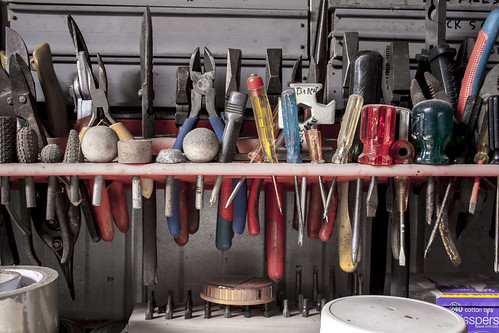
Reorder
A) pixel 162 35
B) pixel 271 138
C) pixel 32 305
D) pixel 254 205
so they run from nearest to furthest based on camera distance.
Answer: pixel 32 305 < pixel 271 138 < pixel 254 205 < pixel 162 35

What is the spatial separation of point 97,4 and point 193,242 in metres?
0.73

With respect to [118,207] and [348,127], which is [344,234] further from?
[118,207]

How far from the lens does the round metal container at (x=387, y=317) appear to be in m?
0.72

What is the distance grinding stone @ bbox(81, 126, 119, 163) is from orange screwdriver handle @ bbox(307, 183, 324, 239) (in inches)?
18.5

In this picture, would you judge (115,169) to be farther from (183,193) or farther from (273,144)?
(273,144)

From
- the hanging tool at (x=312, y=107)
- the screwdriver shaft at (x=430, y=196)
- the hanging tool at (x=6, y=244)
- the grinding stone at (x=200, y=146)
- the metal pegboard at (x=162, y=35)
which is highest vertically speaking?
the metal pegboard at (x=162, y=35)

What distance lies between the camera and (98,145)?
806 mm

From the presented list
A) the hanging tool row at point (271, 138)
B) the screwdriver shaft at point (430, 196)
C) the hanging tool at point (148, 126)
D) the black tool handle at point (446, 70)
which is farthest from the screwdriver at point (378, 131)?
the hanging tool at point (148, 126)

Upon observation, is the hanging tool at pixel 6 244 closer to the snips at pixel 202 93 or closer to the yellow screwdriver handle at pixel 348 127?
the snips at pixel 202 93

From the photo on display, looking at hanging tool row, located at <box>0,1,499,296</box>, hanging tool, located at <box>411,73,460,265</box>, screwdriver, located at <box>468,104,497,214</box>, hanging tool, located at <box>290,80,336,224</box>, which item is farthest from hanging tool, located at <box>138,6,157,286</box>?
screwdriver, located at <box>468,104,497,214</box>

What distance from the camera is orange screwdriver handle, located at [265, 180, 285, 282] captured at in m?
0.98

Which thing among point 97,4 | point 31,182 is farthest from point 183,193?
point 97,4

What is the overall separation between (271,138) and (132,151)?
11.0 inches

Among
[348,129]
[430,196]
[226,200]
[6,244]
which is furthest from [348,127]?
[6,244]
